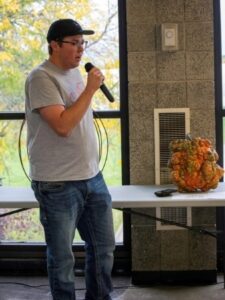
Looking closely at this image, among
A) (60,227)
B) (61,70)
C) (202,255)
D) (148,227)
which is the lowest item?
(202,255)

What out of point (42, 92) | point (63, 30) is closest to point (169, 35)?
point (63, 30)

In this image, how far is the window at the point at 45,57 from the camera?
10.1ft

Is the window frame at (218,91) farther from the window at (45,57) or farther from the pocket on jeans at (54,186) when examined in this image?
the pocket on jeans at (54,186)

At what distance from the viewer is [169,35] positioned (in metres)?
2.81

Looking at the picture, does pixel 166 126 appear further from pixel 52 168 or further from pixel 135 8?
pixel 52 168

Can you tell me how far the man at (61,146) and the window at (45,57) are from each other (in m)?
0.95

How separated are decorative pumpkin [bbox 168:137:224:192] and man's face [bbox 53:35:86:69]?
85 cm

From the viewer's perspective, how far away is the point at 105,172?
314 cm

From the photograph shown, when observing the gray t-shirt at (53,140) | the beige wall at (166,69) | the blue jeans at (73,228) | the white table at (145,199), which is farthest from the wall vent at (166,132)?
the gray t-shirt at (53,140)

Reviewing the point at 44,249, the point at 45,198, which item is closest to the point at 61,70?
the point at 45,198

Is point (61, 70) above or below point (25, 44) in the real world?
below

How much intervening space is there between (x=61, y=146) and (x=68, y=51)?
433mm

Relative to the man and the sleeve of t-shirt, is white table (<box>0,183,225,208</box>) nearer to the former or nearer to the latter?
the man

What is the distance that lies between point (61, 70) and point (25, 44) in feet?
3.73
